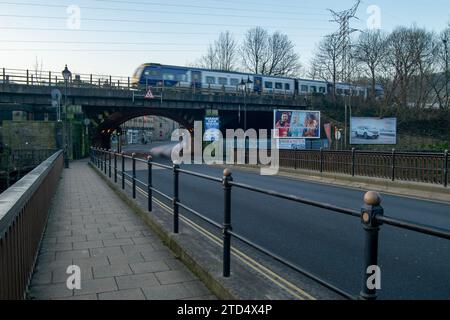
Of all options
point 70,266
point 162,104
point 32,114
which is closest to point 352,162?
point 70,266

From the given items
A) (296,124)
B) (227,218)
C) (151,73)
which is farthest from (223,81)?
(227,218)

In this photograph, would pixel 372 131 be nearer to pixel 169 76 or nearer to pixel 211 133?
pixel 211 133

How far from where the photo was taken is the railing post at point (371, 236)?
2357mm

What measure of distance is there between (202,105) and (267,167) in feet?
76.5

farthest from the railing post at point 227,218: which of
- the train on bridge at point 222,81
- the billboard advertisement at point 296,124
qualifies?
the train on bridge at point 222,81

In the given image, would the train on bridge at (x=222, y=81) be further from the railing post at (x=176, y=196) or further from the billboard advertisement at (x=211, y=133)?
the railing post at (x=176, y=196)

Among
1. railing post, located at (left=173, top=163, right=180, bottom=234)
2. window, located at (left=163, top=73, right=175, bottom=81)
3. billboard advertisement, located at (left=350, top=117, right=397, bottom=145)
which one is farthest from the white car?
railing post, located at (left=173, top=163, right=180, bottom=234)

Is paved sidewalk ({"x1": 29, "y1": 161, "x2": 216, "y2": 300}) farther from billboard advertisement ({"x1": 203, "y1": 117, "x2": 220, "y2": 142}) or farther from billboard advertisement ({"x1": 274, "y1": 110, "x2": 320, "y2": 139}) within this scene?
billboard advertisement ({"x1": 203, "y1": 117, "x2": 220, "y2": 142})

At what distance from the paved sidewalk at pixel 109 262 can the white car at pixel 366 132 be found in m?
35.4

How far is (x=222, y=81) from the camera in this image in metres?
49.7

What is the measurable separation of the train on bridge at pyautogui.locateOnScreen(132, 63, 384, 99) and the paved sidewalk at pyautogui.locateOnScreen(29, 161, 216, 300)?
3090 centimetres

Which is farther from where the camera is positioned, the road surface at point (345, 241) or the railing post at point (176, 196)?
the railing post at point (176, 196)

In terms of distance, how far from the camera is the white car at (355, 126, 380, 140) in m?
40.6

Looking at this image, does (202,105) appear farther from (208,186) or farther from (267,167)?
(208,186)
